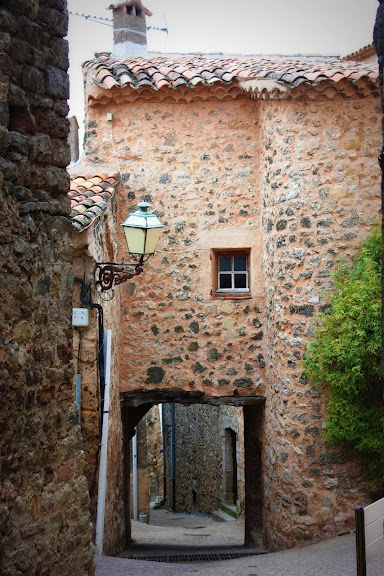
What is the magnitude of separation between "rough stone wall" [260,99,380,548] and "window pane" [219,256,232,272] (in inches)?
38.8

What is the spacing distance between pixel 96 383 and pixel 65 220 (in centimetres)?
377

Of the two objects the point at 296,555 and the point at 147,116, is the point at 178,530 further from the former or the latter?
the point at 147,116

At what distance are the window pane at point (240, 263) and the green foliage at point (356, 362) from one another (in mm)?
1694

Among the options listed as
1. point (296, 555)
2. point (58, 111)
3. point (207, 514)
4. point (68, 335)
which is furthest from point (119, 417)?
point (207, 514)

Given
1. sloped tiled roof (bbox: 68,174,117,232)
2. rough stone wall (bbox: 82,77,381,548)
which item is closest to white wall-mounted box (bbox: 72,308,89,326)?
sloped tiled roof (bbox: 68,174,117,232)

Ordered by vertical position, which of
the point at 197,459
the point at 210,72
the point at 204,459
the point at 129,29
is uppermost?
the point at 129,29

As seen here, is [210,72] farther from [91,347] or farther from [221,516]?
[221,516]

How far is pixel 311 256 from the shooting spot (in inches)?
332

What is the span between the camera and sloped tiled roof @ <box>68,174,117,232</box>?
703cm

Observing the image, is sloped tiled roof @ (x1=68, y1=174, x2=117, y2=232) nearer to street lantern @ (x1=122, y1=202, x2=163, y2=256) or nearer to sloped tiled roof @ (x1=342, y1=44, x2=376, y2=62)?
street lantern @ (x1=122, y1=202, x2=163, y2=256)

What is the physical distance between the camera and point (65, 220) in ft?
13.6

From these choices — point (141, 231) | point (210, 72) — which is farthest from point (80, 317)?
point (210, 72)

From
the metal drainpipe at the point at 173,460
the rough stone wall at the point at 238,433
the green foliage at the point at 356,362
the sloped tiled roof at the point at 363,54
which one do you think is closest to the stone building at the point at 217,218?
the green foliage at the point at 356,362

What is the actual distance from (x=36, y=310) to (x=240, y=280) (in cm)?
590
